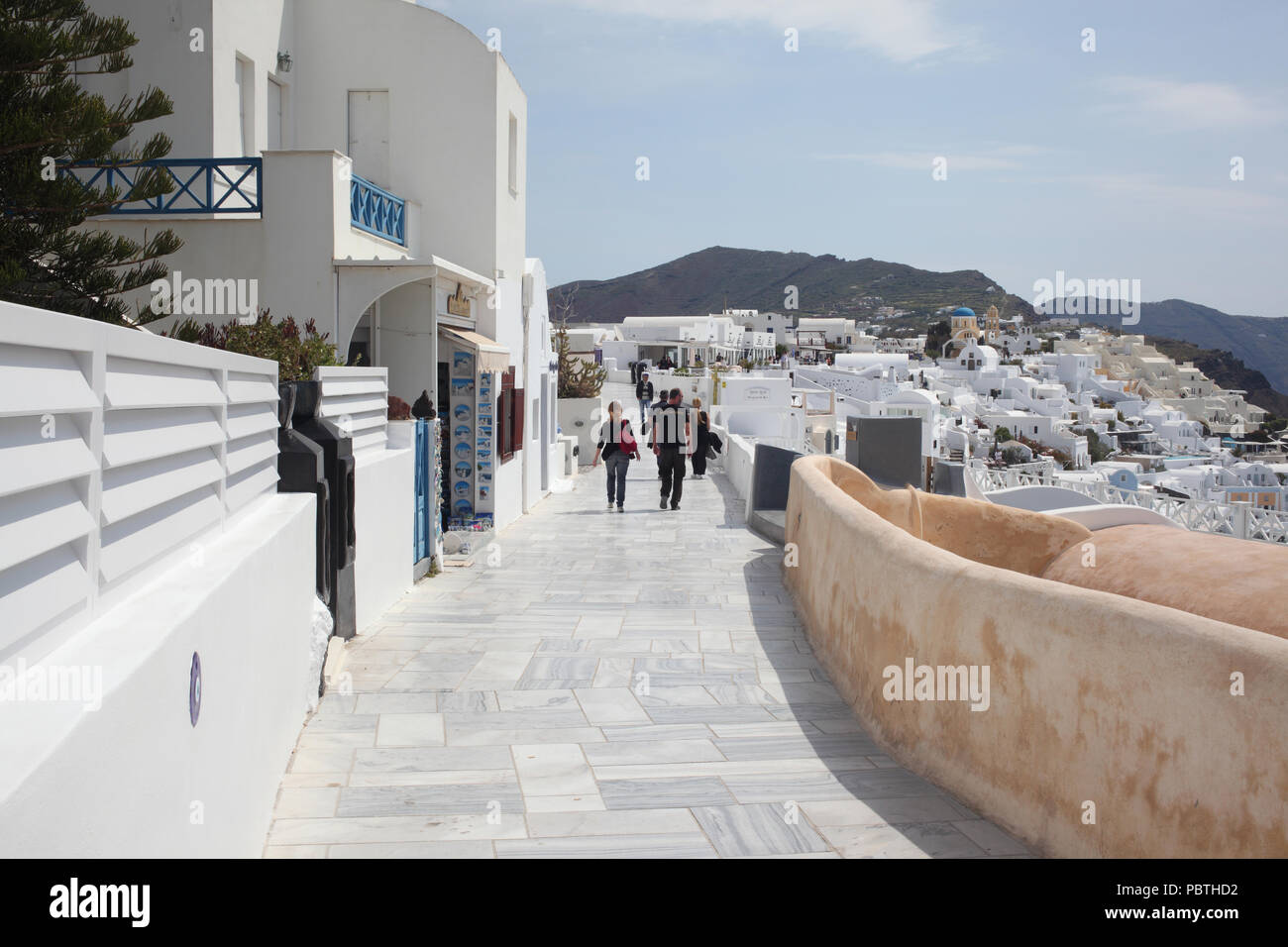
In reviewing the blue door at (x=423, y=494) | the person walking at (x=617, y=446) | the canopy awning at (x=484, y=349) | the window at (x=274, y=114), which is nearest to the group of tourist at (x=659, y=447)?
the person walking at (x=617, y=446)

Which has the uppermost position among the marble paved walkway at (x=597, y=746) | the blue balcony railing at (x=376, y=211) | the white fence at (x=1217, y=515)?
the blue balcony railing at (x=376, y=211)

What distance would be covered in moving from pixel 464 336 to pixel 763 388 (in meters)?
27.7

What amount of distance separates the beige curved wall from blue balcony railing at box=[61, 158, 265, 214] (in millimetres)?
9476

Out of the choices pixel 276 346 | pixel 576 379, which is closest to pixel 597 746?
pixel 276 346

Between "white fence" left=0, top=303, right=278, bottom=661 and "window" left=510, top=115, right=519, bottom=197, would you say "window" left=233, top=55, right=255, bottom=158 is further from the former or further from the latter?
"white fence" left=0, top=303, right=278, bottom=661

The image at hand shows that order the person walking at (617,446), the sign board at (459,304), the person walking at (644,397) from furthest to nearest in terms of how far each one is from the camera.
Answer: the person walking at (644,397), the person walking at (617,446), the sign board at (459,304)

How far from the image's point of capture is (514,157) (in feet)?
59.7

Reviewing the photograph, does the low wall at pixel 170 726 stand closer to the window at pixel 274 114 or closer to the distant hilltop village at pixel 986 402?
the window at pixel 274 114

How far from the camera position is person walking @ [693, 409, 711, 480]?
23.7 metres

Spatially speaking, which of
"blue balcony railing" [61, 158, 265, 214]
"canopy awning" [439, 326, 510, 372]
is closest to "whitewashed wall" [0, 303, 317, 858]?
"blue balcony railing" [61, 158, 265, 214]

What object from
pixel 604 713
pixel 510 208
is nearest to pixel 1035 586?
pixel 604 713

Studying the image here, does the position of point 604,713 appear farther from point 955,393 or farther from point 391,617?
point 955,393

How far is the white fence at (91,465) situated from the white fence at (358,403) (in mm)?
4343

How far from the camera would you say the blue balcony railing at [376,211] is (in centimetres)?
1357
